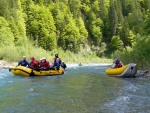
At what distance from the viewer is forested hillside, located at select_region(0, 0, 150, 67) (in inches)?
2375

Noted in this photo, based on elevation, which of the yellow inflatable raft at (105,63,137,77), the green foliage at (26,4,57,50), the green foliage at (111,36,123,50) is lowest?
the yellow inflatable raft at (105,63,137,77)

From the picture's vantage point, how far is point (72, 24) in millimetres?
74250

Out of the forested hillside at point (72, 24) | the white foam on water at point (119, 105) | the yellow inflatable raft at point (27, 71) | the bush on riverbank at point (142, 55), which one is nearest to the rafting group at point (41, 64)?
the yellow inflatable raft at point (27, 71)

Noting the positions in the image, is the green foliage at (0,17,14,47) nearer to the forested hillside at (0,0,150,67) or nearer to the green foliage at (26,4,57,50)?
the forested hillside at (0,0,150,67)

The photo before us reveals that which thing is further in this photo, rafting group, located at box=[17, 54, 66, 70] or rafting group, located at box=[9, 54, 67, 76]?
rafting group, located at box=[17, 54, 66, 70]

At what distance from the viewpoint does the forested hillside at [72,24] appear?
198ft

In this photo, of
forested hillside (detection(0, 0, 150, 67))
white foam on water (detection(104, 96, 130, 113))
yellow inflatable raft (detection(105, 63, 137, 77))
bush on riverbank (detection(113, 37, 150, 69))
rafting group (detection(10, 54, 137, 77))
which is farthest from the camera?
forested hillside (detection(0, 0, 150, 67))

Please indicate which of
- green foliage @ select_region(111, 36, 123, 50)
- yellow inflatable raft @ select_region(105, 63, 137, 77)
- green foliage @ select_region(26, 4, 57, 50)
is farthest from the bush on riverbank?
green foliage @ select_region(111, 36, 123, 50)

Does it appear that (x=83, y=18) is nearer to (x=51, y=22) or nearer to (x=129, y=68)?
(x=51, y=22)

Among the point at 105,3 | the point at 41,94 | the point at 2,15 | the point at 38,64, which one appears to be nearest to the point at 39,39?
the point at 2,15

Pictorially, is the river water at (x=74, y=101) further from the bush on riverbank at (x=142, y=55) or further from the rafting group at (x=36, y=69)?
the bush on riverbank at (x=142, y=55)

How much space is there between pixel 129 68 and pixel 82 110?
37.4ft

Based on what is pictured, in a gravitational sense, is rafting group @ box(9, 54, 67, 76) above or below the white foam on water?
above

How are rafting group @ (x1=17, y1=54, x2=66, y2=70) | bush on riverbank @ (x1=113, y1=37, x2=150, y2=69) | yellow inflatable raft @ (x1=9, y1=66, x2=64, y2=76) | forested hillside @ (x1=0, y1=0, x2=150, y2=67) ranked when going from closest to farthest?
yellow inflatable raft @ (x1=9, y1=66, x2=64, y2=76) → bush on riverbank @ (x1=113, y1=37, x2=150, y2=69) → rafting group @ (x1=17, y1=54, x2=66, y2=70) → forested hillside @ (x1=0, y1=0, x2=150, y2=67)
